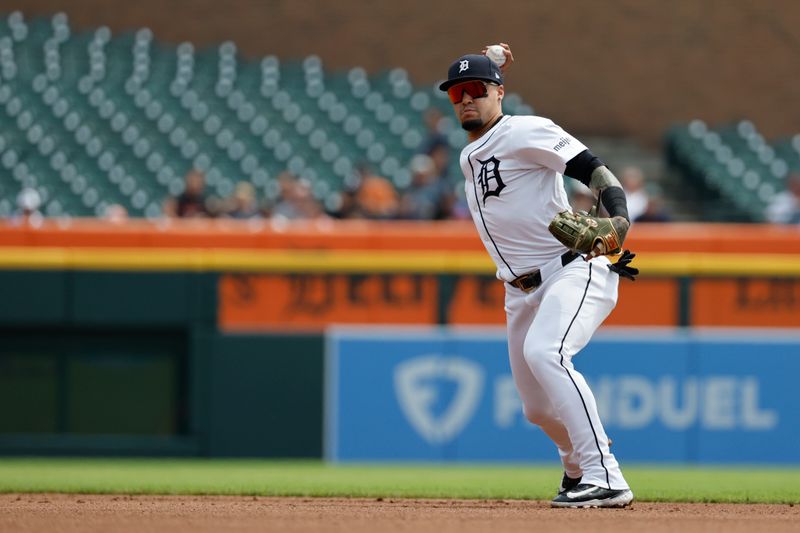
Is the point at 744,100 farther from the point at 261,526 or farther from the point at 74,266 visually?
the point at 261,526

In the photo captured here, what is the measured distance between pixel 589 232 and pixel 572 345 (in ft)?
1.77

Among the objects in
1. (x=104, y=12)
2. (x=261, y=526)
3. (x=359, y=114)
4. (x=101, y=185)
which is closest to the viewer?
(x=261, y=526)

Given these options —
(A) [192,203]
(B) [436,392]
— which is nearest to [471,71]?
(B) [436,392]

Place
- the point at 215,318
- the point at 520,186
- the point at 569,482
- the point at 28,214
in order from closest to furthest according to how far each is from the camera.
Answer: the point at 520,186
the point at 569,482
the point at 215,318
the point at 28,214

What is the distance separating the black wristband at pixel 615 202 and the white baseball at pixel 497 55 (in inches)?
34.4

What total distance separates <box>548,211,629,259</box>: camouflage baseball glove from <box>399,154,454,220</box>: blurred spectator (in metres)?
5.95

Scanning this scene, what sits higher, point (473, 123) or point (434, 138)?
point (434, 138)

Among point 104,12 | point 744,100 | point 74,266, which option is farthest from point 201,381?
point 744,100

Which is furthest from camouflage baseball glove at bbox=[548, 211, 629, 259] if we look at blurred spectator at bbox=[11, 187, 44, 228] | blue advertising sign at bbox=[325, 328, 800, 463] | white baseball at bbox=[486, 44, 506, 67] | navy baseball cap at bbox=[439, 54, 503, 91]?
blurred spectator at bbox=[11, 187, 44, 228]

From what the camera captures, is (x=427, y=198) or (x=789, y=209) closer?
(x=427, y=198)

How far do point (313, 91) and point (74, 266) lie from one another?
6552mm

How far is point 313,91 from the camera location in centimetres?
1583

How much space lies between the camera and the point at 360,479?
25.6 feet

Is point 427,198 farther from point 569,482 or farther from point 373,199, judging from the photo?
point 569,482
